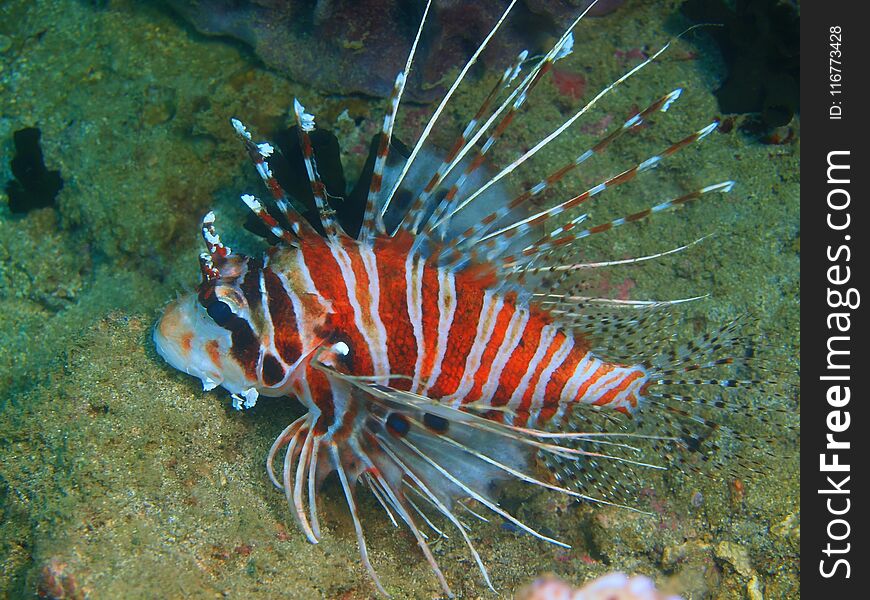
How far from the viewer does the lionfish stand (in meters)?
2.92

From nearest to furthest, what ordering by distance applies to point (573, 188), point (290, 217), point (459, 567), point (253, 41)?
point (290, 217)
point (459, 567)
point (573, 188)
point (253, 41)

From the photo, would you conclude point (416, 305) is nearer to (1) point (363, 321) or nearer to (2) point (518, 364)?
(1) point (363, 321)

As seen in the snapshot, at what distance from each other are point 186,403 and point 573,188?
275cm

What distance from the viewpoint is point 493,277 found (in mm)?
3160

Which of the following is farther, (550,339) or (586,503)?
(586,503)

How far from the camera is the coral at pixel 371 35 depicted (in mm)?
4039

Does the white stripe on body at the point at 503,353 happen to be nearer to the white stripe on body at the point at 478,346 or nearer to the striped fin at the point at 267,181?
the white stripe on body at the point at 478,346

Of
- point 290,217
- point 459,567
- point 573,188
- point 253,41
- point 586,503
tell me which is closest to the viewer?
point 290,217

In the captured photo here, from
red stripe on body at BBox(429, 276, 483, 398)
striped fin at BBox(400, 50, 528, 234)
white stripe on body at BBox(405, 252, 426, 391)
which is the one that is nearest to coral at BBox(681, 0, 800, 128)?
striped fin at BBox(400, 50, 528, 234)

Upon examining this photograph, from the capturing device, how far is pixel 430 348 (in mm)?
3002

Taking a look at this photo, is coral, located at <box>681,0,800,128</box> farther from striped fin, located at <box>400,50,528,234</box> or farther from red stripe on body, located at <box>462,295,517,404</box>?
red stripe on body, located at <box>462,295,517,404</box>

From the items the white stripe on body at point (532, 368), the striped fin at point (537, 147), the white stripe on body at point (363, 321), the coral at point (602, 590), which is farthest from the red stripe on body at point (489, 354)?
the coral at point (602, 590)
